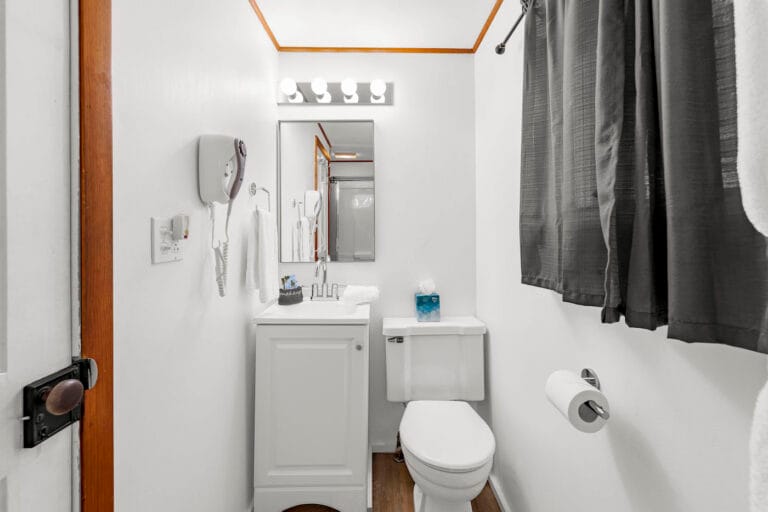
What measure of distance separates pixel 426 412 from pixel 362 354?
39cm

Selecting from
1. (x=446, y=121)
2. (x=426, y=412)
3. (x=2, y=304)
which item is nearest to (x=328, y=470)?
(x=426, y=412)

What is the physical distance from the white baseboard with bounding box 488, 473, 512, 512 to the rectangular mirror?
136cm

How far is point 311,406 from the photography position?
1.68 m

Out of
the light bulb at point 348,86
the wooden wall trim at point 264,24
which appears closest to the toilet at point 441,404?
the light bulb at point 348,86

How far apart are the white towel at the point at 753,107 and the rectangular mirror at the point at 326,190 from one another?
1.88 m

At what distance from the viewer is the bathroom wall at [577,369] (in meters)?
0.66

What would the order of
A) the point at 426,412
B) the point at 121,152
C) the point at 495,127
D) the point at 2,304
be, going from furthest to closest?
the point at 495,127 → the point at 426,412 → the point at 121,152 → the point at 2,304

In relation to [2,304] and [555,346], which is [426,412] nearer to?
[555,346]

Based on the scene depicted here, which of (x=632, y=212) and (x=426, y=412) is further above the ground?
(x=632, y=212)

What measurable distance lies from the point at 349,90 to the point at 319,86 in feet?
0.57

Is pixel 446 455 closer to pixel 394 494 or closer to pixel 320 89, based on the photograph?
pixel 394 494

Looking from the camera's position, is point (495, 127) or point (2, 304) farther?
point (495, 127)

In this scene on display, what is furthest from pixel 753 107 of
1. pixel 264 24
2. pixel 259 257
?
pixel 264 24

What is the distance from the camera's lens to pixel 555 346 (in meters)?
1.27
